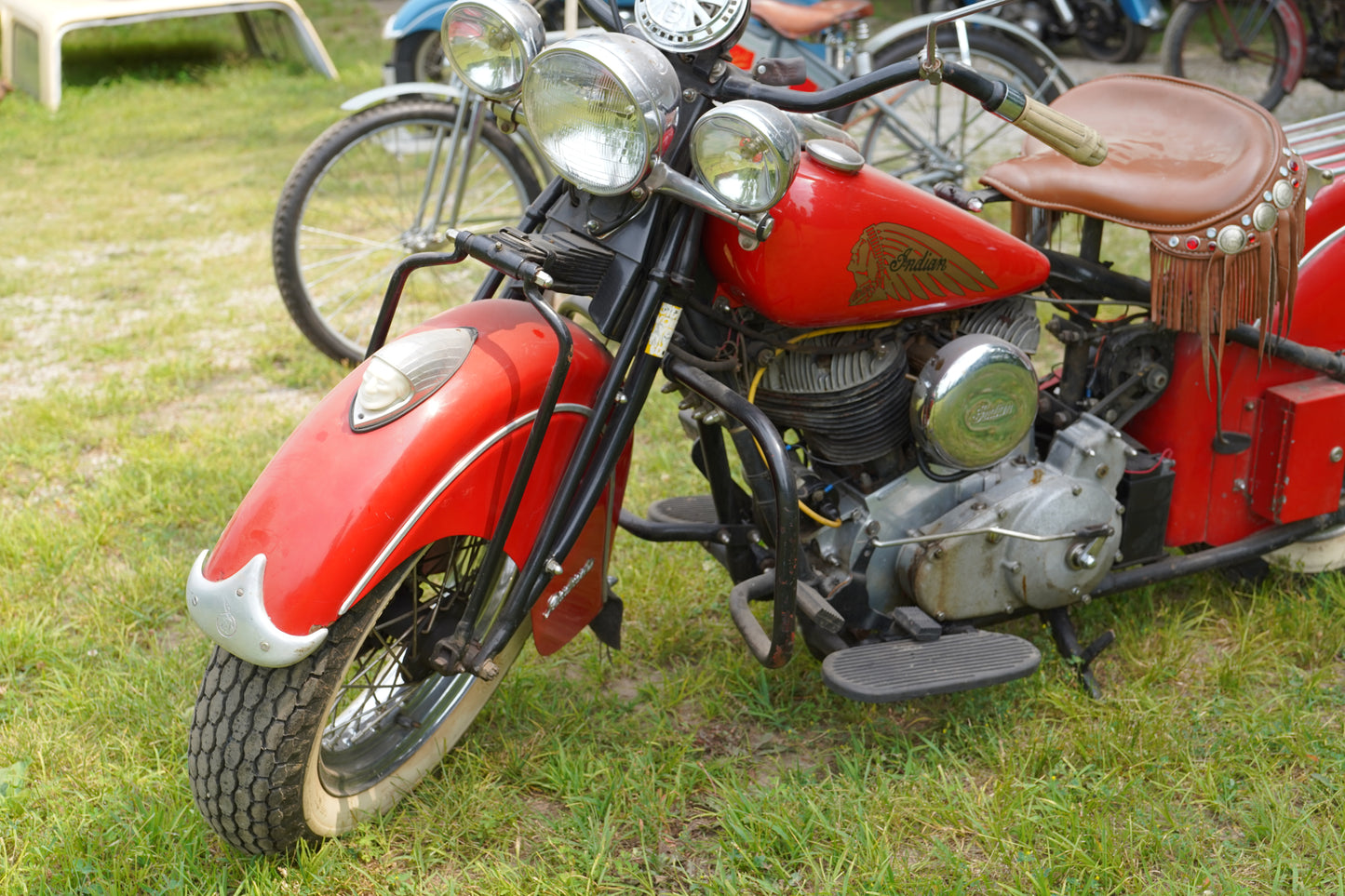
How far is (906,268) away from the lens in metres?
2.02

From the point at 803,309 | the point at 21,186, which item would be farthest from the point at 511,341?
the point at 21,186

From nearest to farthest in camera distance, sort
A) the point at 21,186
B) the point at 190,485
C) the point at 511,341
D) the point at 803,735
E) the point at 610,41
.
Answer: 1. the point at 610,41
2. the point at 511,341
3. the point at 803,735
4. the point at 190,485
5. the point at 21,186

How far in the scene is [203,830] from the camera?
2.03 m

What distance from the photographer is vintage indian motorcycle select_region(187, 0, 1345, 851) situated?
5.70 feet

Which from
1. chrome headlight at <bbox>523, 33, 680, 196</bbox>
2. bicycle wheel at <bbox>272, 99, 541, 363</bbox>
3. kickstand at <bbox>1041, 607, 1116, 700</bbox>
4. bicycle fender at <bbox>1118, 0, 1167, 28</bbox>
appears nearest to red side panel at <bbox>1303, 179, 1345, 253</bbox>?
kickstand at <bbox>1041, 607, 1116, 700</bbox>

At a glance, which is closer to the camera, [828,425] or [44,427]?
[828,425]

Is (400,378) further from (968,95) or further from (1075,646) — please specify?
(1075,646)

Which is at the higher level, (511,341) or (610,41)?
(610,41)

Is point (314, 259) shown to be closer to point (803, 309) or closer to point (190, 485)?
point (190, 485)

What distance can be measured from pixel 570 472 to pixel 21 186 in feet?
21.0

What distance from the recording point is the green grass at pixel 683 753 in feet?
6.46

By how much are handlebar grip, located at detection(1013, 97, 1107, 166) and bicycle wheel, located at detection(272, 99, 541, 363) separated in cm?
245

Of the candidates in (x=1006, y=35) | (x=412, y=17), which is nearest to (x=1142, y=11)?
(x=1006, y=35)

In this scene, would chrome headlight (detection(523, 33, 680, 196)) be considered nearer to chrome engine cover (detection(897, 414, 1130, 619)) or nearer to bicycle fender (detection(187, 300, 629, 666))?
bicycle fender (detection(187, 300, 629, 666))
